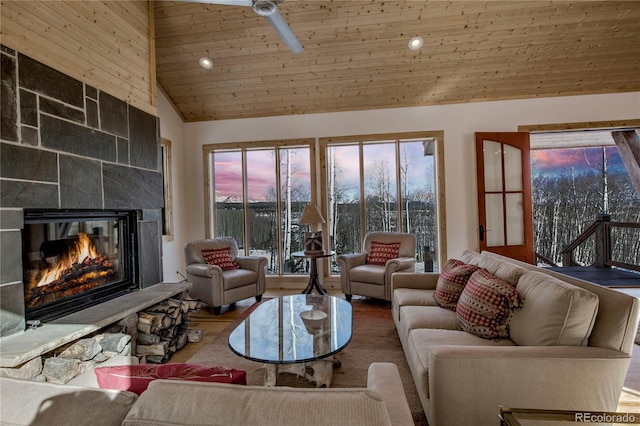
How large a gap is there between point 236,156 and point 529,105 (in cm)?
476

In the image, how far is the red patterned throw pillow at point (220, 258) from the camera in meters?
4.41

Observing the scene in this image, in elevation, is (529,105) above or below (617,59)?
below

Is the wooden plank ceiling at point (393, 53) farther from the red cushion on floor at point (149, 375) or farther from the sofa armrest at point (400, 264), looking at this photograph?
the red cushion on floor at point (149, 375)

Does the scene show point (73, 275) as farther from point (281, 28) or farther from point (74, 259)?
point (281, 28)

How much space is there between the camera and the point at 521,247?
485 cm

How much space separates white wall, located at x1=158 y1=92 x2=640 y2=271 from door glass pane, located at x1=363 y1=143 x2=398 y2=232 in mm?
351

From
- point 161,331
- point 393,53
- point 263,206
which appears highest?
point 393,53

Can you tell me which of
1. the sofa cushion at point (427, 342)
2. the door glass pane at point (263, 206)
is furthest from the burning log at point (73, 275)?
the sofa cushion at point (427, 342)

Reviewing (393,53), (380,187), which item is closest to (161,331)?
(380,187)

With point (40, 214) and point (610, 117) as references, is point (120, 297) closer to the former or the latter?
point (40, 214)

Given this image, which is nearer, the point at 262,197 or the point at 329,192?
the point at 329,192

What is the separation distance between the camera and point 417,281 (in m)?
3.26

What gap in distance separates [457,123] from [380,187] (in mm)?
1529

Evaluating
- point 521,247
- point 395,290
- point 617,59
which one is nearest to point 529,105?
point 617,59
